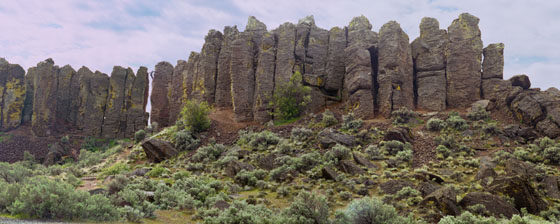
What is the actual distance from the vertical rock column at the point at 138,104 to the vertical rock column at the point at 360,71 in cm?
2790

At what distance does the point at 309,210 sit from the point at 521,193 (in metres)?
8.73

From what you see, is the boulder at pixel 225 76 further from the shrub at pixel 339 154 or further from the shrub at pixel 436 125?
the shrub at pixel 436 125

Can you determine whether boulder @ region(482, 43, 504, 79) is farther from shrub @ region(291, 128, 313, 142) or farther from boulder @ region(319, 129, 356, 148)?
shrub @ region(291, 128, 313, 142)

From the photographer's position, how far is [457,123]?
26.8 m

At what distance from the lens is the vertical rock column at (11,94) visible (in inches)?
1828

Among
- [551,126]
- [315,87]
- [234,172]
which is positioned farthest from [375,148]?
[315,87]

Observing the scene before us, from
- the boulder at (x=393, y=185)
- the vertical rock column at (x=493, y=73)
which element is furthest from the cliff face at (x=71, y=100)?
the vertical rock column at (x=493, y=73)

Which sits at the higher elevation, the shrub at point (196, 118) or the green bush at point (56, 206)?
the shrub at point (196, 118)

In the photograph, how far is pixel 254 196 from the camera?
18141 millimetres

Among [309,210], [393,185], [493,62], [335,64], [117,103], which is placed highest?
[335,64]

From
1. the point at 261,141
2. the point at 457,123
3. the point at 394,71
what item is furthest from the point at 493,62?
the point at 261,141

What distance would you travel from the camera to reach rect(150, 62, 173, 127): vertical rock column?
46.7 meters

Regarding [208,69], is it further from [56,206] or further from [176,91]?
[56,206]

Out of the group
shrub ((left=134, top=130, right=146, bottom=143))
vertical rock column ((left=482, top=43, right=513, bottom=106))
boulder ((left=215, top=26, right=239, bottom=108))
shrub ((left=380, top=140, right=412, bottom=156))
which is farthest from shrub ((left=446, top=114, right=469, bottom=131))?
shrub ((left=134, top=130, right=146, bottom=143))
